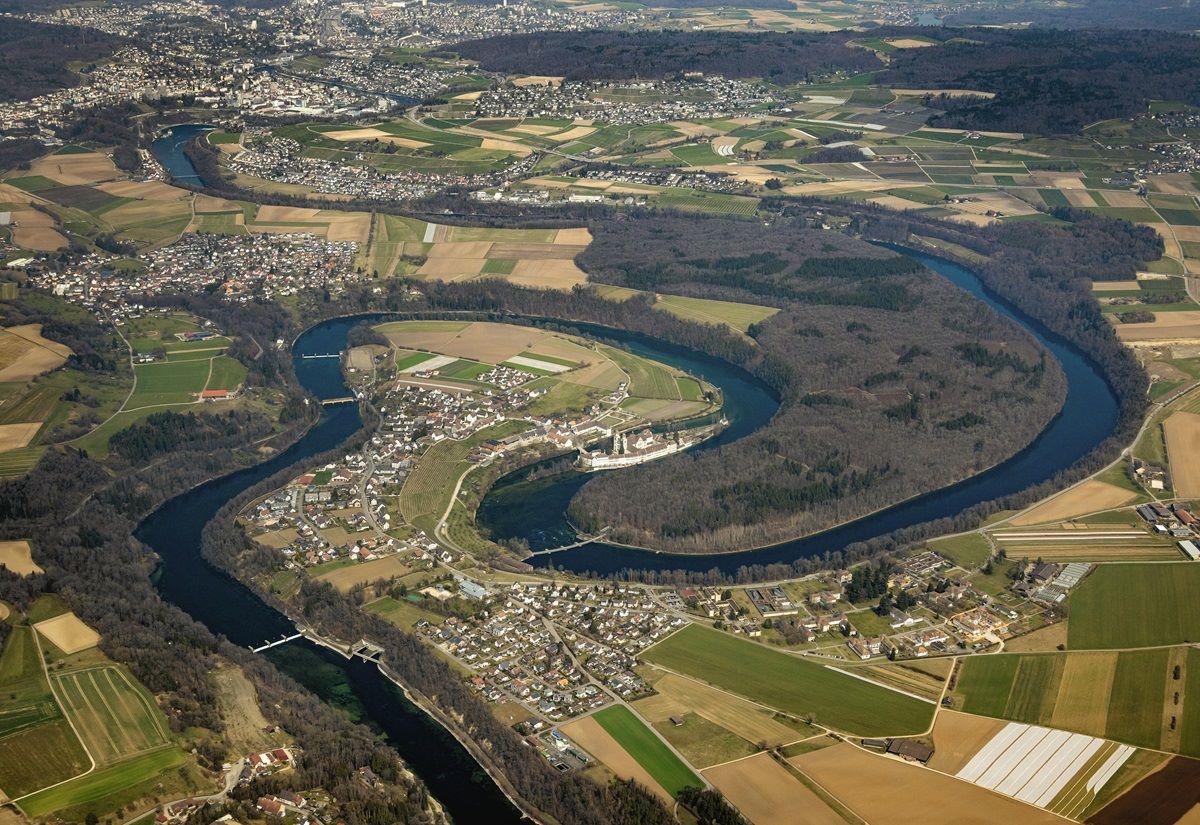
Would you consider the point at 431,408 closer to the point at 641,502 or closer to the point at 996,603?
the point at 641,502

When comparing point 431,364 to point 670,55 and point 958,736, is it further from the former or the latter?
point 670,55

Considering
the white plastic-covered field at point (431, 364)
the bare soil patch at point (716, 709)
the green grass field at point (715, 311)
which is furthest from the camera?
the green grass field at point (715, 311)

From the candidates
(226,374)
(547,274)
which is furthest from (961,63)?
(226,374)

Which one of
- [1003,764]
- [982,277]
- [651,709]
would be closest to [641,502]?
[651,709]

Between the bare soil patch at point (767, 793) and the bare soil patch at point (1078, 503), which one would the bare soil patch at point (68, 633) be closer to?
the bare soil patch at point (767, 793)

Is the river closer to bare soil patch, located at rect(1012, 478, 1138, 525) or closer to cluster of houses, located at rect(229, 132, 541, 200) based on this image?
bare soil patch, located at rect(1012, 478, 1138, 525)

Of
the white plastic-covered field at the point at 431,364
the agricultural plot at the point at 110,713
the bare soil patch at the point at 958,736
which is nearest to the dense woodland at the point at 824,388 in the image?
the bare soil patch at the point at 958,736

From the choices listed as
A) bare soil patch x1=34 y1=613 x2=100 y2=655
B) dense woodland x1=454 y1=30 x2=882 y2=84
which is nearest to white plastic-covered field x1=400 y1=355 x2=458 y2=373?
bare soil patch x1=34 y1=613 x2=100 y2=655
